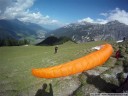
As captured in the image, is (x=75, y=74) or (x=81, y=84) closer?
(x=81, y=84)

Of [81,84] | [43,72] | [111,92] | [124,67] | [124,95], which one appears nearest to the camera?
[124,95]

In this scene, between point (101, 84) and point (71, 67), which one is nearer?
point (101, 84)

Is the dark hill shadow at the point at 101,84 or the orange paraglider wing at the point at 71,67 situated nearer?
the dark hill shadow at the point at 101,84

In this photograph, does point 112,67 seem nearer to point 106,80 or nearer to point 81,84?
point 106,80

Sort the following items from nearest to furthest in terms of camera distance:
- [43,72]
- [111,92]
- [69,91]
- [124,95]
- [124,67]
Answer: [124,95] < [111,92] < [69,91] < [43,72] < [124,67]

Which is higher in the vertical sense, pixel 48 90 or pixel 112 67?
pixel 112 67

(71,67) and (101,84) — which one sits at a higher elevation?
(71,67)

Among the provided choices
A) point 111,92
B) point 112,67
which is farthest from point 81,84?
point 112,67

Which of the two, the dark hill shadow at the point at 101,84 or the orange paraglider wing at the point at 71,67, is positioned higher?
the orange paraglider wing at the point at 71,67
